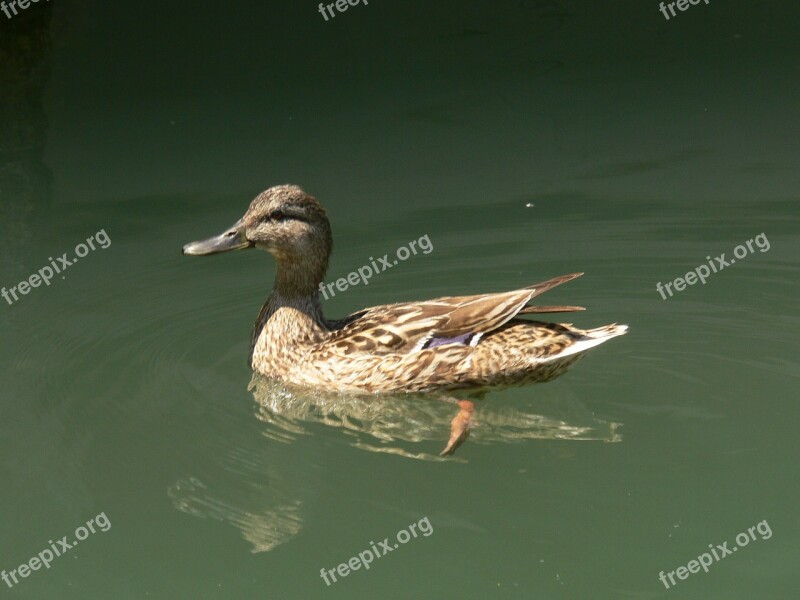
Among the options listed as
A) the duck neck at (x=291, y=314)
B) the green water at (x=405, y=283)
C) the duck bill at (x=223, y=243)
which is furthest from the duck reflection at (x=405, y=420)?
the duck bill at (x=223, y=243)

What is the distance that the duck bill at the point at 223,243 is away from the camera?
21.1 ft

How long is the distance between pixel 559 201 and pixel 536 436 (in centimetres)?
327

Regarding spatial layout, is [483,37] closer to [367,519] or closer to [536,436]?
[536,436]

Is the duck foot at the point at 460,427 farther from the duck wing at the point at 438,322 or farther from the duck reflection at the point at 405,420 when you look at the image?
the duck wing at the point at 438,322

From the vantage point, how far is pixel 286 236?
6.56m

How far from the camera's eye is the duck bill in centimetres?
644

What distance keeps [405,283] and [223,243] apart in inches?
63.9

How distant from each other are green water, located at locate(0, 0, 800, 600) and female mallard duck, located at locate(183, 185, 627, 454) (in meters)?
0.17

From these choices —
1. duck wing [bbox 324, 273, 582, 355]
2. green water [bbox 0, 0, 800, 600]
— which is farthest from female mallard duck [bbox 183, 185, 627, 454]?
green water [bbox 0, 0, 800, 600]

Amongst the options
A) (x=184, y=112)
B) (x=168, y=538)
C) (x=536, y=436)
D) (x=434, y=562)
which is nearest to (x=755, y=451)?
(x=536, y=436)

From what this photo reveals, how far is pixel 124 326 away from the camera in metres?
7.32

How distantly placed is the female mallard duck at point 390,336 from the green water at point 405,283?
166 millimetres

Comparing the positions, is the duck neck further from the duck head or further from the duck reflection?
the duck reflection

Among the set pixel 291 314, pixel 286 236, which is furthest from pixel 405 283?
pixel 286 236
